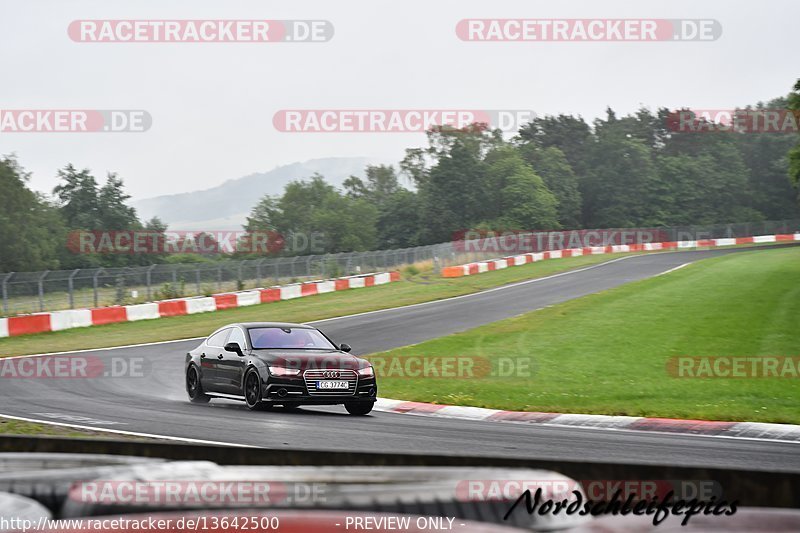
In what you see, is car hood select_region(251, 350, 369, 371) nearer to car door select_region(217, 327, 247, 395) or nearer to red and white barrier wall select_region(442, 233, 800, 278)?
car door select_region(217, 327, 247, 395)

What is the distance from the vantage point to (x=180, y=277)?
38.0 metres

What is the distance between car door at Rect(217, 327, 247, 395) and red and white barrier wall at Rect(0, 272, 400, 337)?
1486cm

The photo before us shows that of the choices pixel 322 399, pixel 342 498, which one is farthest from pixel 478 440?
pixel 342 498

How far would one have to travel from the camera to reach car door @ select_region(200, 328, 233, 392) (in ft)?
50.5

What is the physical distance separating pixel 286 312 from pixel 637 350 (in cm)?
1680

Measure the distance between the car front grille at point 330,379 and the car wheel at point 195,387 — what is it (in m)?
2.60

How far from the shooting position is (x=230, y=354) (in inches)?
595

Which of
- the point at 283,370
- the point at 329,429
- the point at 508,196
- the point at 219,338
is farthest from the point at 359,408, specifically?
the point at 508,196

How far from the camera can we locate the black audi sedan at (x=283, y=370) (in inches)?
554

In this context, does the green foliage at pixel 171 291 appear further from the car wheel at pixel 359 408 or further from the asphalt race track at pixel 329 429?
the car wheel at pixel 359 408

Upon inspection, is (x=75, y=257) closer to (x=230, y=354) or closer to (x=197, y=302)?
(x=197, y=302)

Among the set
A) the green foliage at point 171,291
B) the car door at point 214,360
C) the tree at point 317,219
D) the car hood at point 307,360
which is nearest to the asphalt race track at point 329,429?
the car door at point 214,360

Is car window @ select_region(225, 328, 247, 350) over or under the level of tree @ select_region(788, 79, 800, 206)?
under

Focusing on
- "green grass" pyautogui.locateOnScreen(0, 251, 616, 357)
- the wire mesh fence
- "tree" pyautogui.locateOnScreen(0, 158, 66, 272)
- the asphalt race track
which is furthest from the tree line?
the asphalt race track
